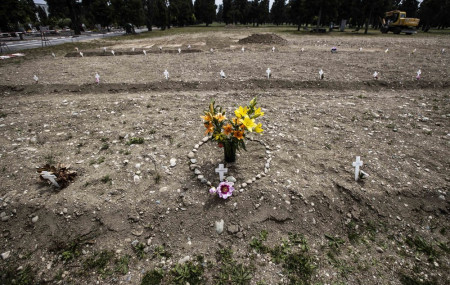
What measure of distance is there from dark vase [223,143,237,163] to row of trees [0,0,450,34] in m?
39.5

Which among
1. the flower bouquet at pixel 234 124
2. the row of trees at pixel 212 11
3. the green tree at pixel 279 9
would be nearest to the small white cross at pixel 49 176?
the flower bouquet at pixel 234 124

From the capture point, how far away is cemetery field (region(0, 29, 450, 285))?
295 cm

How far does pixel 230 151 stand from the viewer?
14.3ft

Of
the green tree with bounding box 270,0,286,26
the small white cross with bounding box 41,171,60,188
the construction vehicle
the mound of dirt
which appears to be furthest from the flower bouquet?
the green tree with bounding box 270,0,286,26

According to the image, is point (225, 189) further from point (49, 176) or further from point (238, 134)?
point (49, 176)

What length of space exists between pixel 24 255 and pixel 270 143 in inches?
192

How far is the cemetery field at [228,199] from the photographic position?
295cm

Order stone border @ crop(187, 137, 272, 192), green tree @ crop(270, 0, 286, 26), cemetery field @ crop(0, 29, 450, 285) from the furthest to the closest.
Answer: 1. green tree @ crop(270, 0, 286, 26)
2. stone border @ crop(187, 137, 272, 192)
3. cemetery field @ crop(0, 29, 450, 285)

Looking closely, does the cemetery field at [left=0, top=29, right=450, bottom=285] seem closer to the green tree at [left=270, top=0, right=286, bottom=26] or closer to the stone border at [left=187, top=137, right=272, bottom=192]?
the stone border at [left=187, top=137, right=272, bottom=192]

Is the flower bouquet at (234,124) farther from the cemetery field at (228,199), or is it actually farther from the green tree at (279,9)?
the green tree at (279,9)

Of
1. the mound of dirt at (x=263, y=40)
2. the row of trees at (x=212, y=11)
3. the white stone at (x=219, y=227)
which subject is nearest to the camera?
the white stone at (x=219, y=227)

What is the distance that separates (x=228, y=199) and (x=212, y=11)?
331ft

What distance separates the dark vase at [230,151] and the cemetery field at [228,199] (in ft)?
0.68

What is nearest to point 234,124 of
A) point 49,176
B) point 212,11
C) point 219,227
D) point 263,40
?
point 219,227
